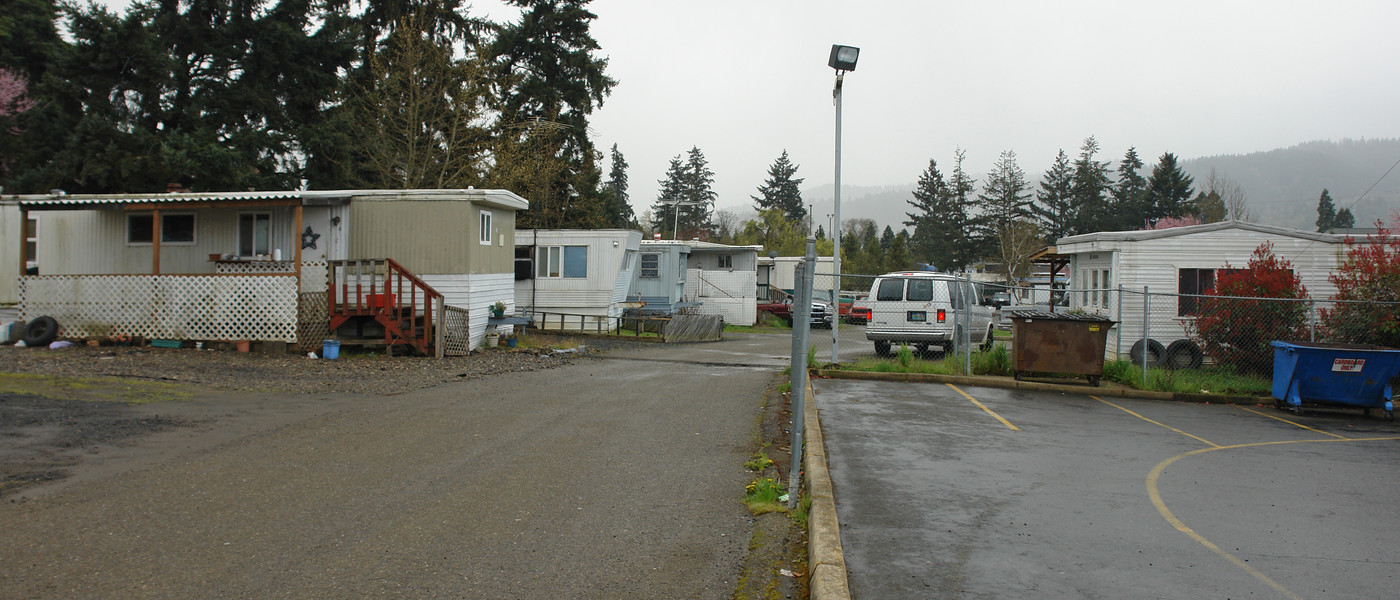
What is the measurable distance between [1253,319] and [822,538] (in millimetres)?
13576

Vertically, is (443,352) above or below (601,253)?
below

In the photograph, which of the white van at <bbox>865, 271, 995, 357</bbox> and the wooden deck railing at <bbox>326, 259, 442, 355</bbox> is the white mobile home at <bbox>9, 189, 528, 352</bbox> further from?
the white van at <bbox>865, 271, 995, 357</bbox>

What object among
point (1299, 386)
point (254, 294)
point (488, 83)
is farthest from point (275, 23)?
point (1299, 386)

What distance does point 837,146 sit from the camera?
1642 cm

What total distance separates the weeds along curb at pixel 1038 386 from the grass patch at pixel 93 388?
10.00 meters

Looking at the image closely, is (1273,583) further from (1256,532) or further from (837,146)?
(837,146)

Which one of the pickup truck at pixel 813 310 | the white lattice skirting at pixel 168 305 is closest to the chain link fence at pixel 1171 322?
the white lattice skirting at pixel 168 305

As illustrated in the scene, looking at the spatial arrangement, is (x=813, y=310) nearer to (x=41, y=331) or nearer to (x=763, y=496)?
(x=41, y=331)

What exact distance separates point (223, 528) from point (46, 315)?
1496cm

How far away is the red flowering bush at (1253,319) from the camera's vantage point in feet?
49.0

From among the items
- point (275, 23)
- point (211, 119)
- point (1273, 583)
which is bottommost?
point (1273, 583)

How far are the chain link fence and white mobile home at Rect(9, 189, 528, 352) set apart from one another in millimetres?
7885

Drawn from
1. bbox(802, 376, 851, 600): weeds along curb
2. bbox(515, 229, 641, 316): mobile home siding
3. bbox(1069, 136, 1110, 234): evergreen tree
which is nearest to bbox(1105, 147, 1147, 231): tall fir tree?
bbox(1069, 136, 1110, 234): evergreen tree

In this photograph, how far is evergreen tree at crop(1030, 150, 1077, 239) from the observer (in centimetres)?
7044
